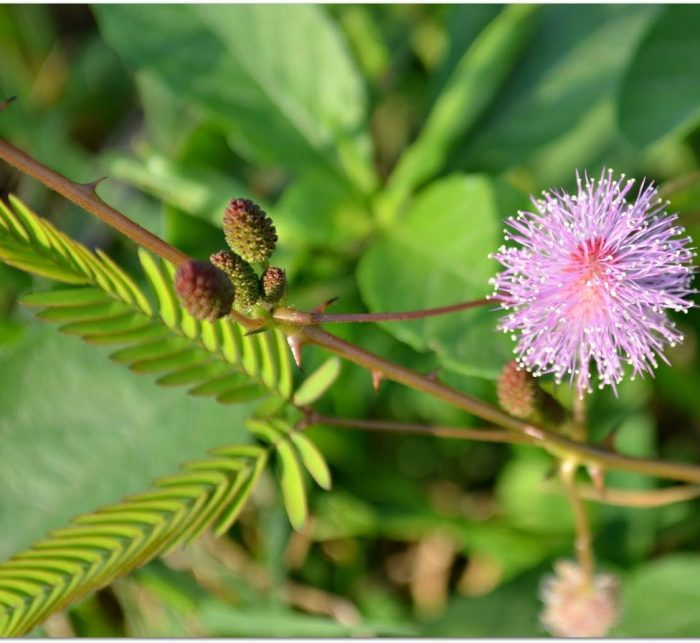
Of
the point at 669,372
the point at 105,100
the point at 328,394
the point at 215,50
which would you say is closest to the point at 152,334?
the point at 328,394

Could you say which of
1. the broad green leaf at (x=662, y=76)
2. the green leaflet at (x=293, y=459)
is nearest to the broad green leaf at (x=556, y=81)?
the broad green leaf at (x=662, y=76)

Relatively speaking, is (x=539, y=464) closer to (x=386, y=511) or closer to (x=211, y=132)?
(x=386, y=511)

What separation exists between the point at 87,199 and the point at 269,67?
37.7 inches

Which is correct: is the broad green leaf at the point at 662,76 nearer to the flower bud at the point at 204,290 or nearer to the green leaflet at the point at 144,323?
the green leaflet at the point at 144,323

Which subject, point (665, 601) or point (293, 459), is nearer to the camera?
point (293, 459)

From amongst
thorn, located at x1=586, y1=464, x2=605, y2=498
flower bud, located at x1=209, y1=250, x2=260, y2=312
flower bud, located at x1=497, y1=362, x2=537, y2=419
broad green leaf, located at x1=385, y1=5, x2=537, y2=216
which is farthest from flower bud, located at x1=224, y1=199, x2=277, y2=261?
broad green leaf, located at x1=385, y1=5, x2=537, y2=216

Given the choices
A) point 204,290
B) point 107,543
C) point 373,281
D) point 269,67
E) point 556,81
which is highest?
point 556,81

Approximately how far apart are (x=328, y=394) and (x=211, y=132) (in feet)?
2.14

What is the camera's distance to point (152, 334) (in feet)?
3.93

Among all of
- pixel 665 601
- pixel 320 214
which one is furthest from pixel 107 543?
pixel 665 601

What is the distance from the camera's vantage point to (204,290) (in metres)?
0.92

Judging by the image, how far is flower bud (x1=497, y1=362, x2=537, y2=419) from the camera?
1.14 metres

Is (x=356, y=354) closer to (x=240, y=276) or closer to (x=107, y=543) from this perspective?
(x=240, y=276)

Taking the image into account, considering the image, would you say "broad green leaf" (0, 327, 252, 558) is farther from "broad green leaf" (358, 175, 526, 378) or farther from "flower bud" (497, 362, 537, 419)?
"flower bud" (497, 362, 537, 419)
